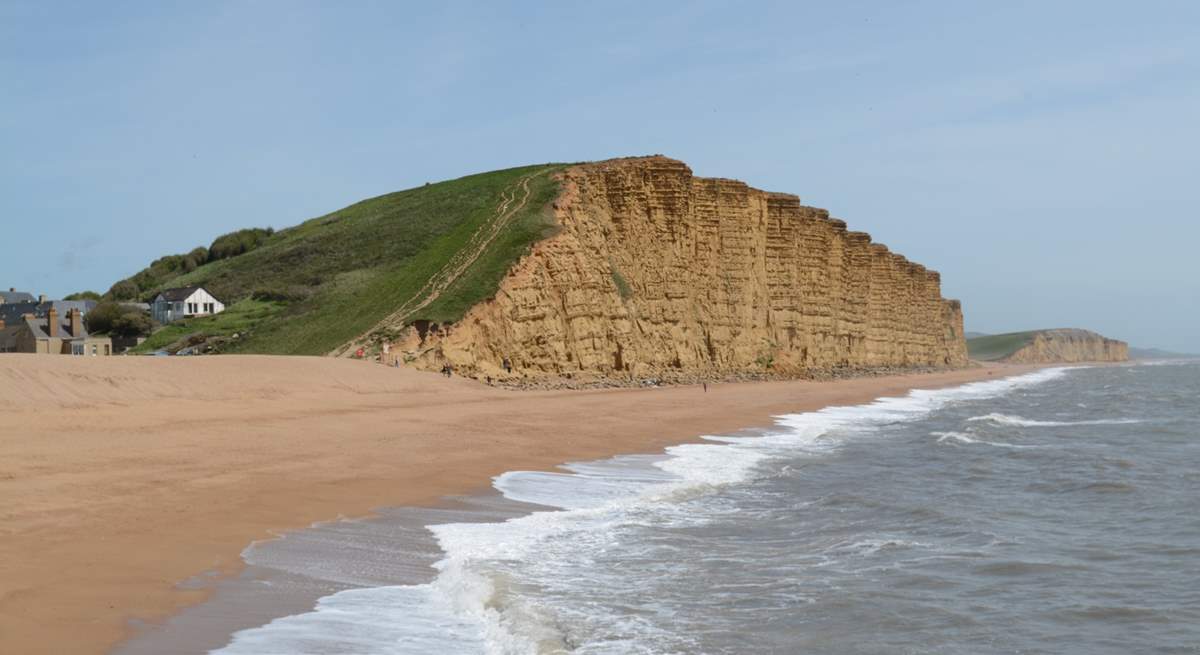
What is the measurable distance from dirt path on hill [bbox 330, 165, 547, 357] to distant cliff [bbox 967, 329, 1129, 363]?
13218 centimetres

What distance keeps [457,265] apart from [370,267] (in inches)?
375

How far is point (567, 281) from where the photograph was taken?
4481 cm

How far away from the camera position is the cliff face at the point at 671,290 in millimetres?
42188

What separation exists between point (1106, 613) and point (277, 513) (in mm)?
8649

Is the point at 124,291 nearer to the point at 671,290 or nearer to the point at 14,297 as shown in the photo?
the point at 14,297

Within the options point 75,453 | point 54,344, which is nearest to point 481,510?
point 75,453

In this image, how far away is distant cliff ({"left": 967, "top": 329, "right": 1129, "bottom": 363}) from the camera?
172875 mm

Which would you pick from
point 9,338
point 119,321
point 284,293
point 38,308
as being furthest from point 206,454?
point 38,308

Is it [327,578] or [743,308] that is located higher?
[743,308]

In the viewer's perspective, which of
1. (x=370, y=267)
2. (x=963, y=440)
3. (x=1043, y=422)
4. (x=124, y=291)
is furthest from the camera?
(x=124, y=291)

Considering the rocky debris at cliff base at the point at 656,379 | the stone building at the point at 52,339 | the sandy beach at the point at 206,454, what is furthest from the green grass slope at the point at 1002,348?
the sandy beach at the point at 206,454

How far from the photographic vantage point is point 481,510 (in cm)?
1355

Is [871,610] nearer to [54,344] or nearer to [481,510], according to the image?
[481,510]

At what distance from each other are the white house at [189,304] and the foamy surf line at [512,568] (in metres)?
44.3
